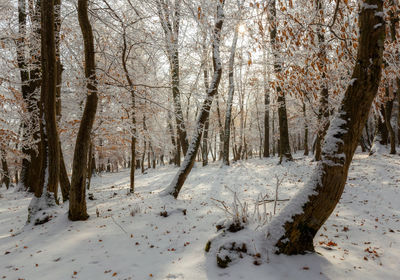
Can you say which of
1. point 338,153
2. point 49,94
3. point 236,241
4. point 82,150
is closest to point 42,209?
point 82,150

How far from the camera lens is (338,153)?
337 cm

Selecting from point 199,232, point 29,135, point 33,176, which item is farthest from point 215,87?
point 33,176

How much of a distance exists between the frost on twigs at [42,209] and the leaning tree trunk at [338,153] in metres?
5.78

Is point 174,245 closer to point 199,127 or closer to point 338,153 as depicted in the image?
point 338,153

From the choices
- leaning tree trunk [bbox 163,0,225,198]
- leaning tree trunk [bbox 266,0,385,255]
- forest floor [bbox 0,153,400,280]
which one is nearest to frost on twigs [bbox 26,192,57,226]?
forest floor [bbox 0,153,400,280]

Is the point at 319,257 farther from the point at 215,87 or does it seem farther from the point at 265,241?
the point at 215,87

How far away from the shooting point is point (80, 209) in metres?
6.11

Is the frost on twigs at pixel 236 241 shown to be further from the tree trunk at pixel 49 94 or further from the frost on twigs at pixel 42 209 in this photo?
the tree trunk at pixel 49 94

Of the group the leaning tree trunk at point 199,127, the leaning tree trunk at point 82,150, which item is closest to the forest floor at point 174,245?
the leaning tree trunk at point 82,150

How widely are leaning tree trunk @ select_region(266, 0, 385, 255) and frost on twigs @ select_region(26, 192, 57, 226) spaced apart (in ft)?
19.0

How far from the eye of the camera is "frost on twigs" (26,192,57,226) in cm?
616

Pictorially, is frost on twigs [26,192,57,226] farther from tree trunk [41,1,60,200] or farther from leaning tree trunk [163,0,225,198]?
leaning tree trunk [163,0,225,198]

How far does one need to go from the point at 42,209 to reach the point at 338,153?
718cm

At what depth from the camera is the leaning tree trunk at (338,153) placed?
317cm
